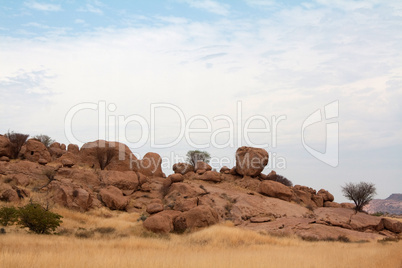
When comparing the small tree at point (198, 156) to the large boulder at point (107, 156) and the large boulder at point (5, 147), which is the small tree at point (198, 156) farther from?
the large boulder at point (5, 147)

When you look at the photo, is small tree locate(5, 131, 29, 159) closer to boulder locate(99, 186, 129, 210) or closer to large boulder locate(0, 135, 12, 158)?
large boulder locate(0, 135, 12, 158)

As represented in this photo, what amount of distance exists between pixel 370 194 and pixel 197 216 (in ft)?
76.3

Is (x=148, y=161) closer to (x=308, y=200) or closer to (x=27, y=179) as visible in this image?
(x=27, y=179)

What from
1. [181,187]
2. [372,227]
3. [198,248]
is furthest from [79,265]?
[372,227]

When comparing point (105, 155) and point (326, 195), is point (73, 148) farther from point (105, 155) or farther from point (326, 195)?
point (326, 195)

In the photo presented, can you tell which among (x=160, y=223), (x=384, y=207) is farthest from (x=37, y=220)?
(x=384, y=207)

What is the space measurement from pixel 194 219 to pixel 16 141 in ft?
84.2

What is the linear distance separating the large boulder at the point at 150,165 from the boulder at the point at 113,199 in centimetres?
808

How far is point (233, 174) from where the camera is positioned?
44969mm

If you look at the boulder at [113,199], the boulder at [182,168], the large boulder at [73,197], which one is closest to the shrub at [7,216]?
the large boulder at [73,197]

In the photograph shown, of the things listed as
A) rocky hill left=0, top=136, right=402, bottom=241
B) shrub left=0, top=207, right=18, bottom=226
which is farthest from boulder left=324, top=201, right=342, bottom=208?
shrub left=0, top=207, right=18, bottom=226

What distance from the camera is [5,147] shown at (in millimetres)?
40438

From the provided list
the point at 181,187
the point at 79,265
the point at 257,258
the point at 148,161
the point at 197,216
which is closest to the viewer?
the point at 79,265

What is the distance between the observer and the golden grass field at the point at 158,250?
13534 mm
